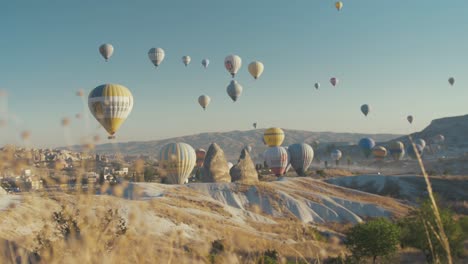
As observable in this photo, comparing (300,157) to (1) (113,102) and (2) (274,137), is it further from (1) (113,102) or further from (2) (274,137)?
(1) (113,102)

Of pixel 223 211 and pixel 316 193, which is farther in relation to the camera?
pixel 316 193

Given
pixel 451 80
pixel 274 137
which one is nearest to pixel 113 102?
pixel 274 137

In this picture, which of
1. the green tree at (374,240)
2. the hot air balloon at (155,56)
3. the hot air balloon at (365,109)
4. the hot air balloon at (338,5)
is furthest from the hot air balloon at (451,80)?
the green tree at (374,240)

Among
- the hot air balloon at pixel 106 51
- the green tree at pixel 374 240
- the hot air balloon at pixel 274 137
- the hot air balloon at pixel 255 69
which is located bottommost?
the green tree at pixel 374 240

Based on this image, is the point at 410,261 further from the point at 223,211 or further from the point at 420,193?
the point at 420,193

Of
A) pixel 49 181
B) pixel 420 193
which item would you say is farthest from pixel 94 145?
pixel 420 193

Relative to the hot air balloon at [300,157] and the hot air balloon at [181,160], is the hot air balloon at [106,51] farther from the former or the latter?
the hot air balloon at [300,157]

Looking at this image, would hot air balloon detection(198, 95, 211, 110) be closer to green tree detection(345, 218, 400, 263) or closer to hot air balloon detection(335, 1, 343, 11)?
hot air balloon detection(335, 1, 343, 11)
